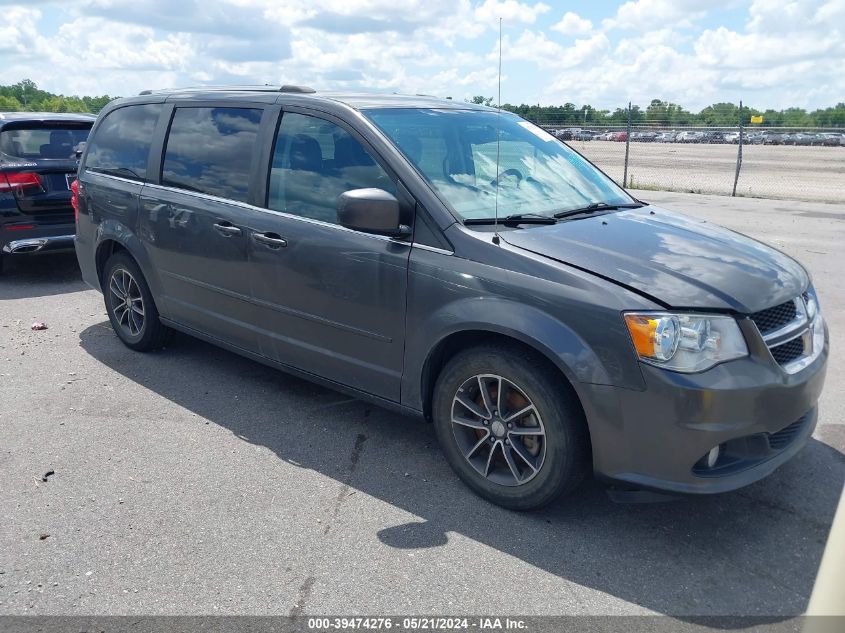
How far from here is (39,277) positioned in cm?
864

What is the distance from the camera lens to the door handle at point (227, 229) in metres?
4.52

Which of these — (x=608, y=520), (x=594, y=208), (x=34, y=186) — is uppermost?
(x=594, y=208)

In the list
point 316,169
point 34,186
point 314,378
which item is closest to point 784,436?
A: point 314,378

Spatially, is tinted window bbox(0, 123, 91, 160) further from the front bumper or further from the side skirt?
the front bumper

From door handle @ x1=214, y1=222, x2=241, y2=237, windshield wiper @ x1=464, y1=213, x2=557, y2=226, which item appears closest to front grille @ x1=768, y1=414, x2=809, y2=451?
windshield wiper @ x1=464, y1=213, x2=557, y2=226

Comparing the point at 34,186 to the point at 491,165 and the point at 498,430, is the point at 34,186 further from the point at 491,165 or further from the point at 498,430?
the point at 498,430

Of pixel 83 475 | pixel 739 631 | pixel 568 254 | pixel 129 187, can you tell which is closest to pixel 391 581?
pixel 739 631

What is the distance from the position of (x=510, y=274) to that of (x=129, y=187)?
11.1ft

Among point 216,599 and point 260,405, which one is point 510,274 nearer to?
point 216,599

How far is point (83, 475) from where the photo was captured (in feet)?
12.9

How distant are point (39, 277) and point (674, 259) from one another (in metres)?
7.64

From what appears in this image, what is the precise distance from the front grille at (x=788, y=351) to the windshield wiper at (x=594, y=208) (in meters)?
1.26

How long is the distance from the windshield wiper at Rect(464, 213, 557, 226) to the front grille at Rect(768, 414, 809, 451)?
1.44 meters

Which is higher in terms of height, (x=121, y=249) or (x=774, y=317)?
(x=774, y=317)
